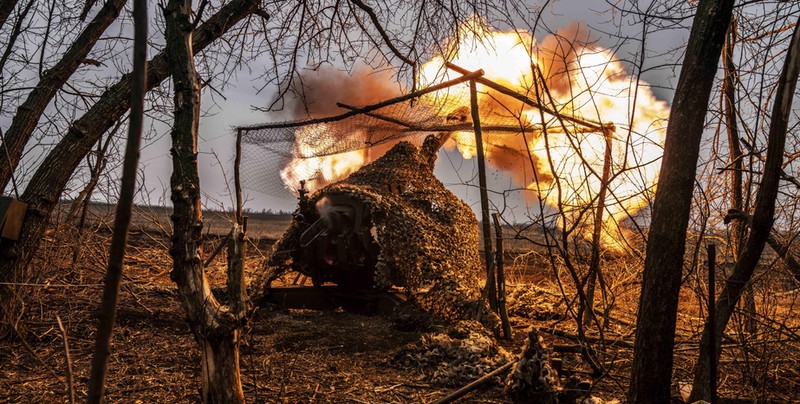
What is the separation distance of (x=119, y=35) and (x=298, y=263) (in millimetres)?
3483

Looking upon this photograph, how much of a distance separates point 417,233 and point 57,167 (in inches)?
147

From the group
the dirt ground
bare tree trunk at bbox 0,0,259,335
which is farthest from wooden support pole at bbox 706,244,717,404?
bare tree trunk at bbox 0,0,259,335

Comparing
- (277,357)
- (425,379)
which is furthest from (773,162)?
(277,357)

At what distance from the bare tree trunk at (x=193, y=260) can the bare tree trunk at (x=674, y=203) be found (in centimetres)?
218

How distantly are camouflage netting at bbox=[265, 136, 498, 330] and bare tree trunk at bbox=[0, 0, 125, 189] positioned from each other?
303 centimetres

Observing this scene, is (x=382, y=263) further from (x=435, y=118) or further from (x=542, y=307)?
(x=542, y=307)

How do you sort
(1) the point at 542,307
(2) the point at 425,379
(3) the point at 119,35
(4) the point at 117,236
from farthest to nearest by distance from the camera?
(1) the point at 542,307
(3) the point at 119,35
(2) the point at 425,379
(4) the point at 117,236

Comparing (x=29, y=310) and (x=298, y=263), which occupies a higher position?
(x=298, y=263)

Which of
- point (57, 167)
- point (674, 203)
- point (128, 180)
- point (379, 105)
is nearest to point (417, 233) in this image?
point (379, 105)

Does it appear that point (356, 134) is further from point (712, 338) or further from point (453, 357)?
point (712, 338)

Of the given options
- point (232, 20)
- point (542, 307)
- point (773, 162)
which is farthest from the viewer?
point (542, 307)

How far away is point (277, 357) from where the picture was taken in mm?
4887

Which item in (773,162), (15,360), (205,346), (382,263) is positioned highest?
(773,162)

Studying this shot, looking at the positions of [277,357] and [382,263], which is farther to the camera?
[382,263]
